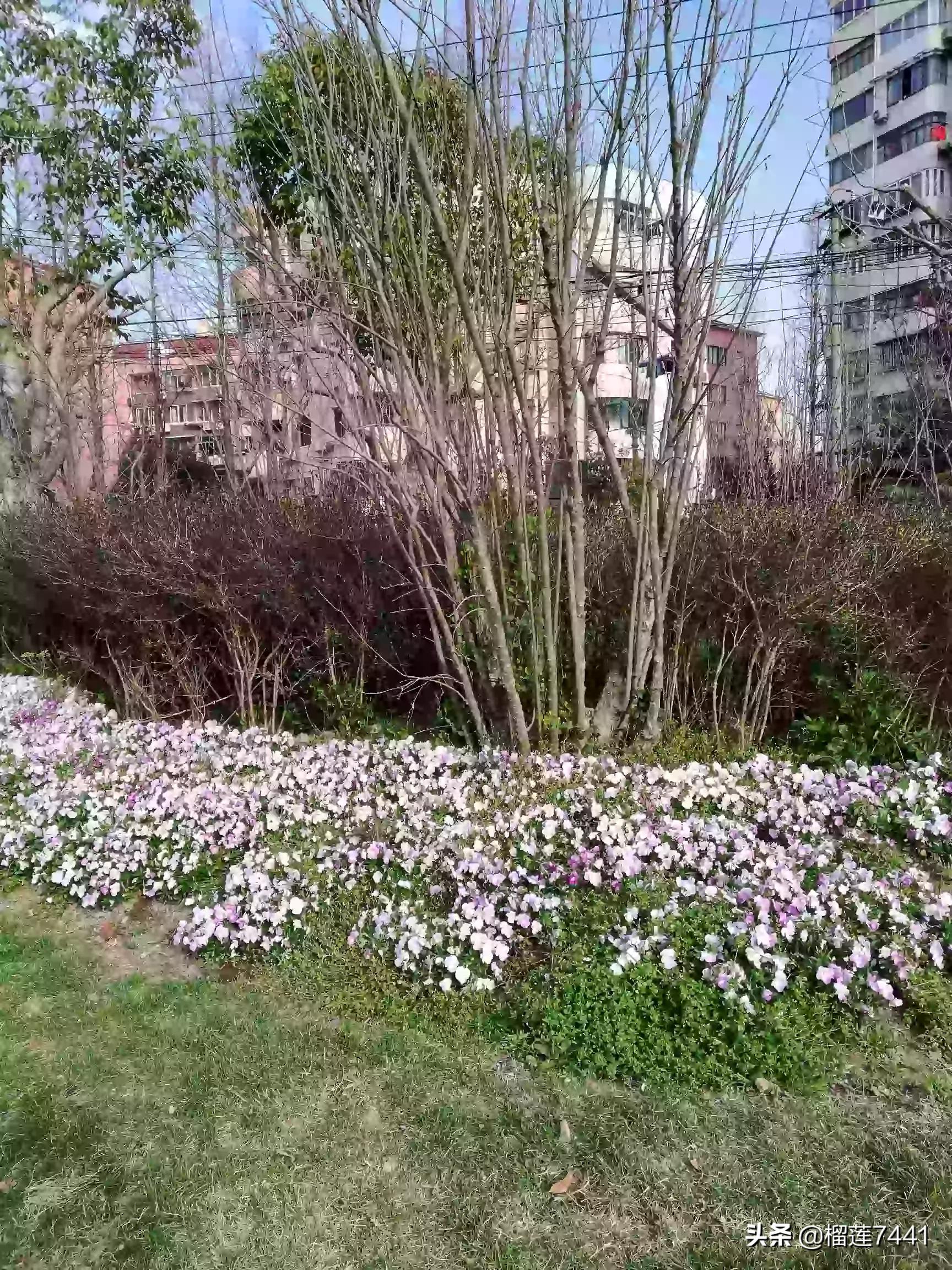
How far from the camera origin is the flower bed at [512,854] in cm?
299

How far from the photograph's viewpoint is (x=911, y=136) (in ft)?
85.0

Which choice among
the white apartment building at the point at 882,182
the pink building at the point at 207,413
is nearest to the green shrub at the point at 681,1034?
the pink building at the point at 207,413

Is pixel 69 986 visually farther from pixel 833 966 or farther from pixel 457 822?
pixel 833 966

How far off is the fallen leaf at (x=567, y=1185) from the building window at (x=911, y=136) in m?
28.3

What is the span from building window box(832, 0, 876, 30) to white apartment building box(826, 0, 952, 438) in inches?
1.5

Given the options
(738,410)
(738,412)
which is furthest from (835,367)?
(738,412)

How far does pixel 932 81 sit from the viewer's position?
25.1 m

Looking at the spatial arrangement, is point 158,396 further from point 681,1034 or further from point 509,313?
point 681,1034

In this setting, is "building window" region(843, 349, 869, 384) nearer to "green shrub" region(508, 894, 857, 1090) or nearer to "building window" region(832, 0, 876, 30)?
"building window" region(832, 0, 876, 30)

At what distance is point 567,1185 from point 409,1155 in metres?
0.45

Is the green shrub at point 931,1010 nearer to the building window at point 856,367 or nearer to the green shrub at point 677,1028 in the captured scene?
the green shrub at point 677,1028

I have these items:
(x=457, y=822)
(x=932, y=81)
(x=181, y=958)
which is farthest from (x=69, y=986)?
(x=932, y=81)

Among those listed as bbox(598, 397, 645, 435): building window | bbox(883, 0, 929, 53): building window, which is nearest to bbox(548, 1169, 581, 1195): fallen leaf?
bbox(598, 397, 645, 435): building window

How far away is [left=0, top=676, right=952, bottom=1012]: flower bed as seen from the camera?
118 inches
